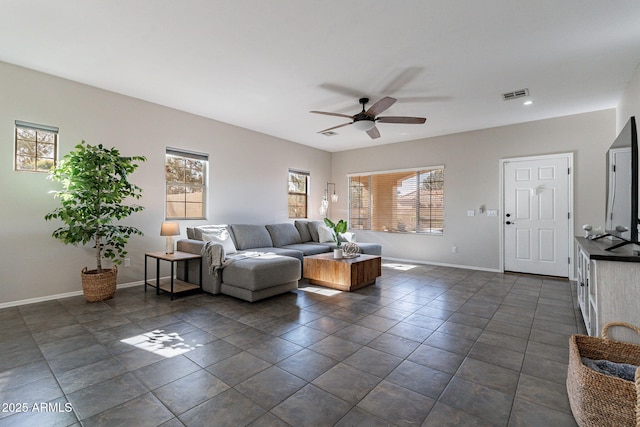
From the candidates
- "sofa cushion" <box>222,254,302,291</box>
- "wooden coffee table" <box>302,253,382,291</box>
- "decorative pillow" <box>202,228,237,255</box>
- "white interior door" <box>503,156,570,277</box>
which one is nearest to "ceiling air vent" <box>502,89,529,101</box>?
"white interior door" <box>503,156,570,277</box>

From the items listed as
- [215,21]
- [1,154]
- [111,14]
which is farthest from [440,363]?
[1,154]

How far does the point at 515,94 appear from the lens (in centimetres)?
399

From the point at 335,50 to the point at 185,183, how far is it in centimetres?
329

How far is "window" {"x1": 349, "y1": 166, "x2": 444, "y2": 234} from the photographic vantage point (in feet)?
20.6

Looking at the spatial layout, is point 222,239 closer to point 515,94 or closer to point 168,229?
point 168,229

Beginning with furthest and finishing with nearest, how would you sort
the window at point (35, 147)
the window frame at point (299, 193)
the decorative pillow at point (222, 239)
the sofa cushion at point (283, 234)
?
the window frame at point (299, 193) → the sofa cushion at point (283, 234) → the decorative pillow at point (222, 239) → the window at point (35, 147)

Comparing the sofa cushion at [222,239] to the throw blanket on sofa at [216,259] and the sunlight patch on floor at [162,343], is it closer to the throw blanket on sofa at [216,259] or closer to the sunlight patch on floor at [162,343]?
the throw blanket on sofa at [216,259]

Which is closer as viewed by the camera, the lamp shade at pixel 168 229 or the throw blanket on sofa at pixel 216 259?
the throw blanket on sofa at pixel 216 259

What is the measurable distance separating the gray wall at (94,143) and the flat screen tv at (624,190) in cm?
518

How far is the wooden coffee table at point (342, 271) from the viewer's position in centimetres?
419

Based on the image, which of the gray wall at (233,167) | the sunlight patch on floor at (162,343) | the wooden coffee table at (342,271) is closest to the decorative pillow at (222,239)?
the gray wall at (233,167)

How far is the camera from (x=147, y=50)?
300cm

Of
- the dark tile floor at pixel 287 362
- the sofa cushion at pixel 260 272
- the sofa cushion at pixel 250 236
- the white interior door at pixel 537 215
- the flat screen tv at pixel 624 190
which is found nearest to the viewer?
the dark tile floor at pixel 287 362

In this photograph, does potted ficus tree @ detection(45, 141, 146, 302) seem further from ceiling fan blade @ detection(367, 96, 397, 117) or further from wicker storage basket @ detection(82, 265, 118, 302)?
ceiling fan blade @ detection(367, 96, 397, 117)
